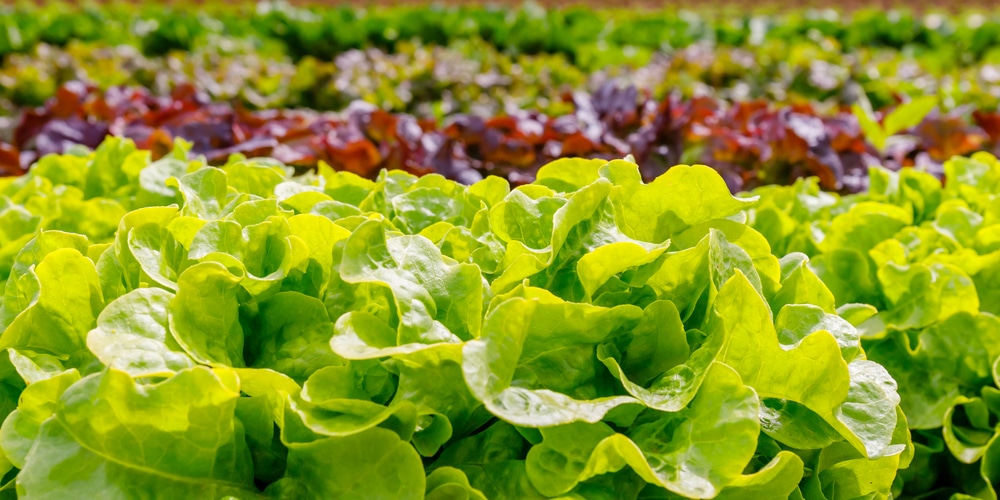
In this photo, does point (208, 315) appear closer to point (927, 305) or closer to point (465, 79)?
point (927, 305)

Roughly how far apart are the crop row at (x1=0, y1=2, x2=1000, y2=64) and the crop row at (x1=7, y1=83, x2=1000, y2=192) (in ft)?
12.1

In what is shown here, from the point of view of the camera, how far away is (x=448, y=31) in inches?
326

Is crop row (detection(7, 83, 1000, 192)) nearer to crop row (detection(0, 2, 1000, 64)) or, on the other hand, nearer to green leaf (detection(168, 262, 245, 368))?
green leaf (detection(168, 262, 245, 368))

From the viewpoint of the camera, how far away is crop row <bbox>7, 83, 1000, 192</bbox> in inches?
111

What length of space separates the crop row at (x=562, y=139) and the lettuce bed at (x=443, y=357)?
1.22 metres

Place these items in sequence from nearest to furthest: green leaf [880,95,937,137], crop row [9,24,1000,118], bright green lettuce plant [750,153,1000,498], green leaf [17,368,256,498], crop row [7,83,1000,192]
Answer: green leaf [17,368,256,498] → bright green lettuce plant [750,153,1000,498] → crop row [7,83,1000,192] → green leaf [880,95,937,137] → crop row [9,24,1000,118]

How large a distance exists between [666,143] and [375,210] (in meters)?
1.48

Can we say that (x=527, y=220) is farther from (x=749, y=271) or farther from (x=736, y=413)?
(x=736, y=413)

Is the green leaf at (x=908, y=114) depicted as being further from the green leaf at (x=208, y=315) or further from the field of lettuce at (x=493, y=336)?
the green leaf at (x=208, y=315)

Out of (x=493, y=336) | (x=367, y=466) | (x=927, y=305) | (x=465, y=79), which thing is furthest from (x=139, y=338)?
(x=465, y=79)

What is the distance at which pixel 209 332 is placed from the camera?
1.18 m

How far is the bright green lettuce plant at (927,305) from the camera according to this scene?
6.17 feet

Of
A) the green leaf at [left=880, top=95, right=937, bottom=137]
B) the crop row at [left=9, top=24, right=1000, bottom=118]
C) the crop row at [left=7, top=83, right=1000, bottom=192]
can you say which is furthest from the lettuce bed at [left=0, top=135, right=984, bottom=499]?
the crop row at [left=9, top=24, right=1000, bottom=118]

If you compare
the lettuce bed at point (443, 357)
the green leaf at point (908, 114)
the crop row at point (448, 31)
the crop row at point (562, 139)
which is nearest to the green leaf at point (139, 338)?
the lettuce bed at point (443, 357)
